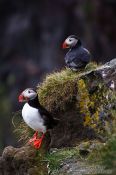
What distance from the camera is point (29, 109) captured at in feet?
41.7

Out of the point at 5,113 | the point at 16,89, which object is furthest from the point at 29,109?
the point at 16,89

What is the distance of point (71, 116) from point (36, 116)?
2.47 feet

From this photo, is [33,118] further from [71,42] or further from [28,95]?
[71,42]

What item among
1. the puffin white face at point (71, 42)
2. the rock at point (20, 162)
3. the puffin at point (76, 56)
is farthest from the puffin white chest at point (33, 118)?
the puffin white face at point (71, 42)

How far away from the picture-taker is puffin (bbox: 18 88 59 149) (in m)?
12.7

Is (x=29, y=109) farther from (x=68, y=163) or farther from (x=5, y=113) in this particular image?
(x=5, y=113)

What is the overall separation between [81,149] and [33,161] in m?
0.73

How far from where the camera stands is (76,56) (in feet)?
46.0

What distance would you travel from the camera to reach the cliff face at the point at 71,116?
493 inches

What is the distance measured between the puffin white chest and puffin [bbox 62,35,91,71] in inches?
51.5

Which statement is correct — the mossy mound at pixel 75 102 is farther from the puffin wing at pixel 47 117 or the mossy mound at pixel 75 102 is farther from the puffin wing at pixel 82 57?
the puffin wing at pixel 47 117

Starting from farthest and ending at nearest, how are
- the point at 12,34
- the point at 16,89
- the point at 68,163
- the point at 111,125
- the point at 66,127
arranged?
the point at 12,34 → the point at 16,89 → the point at 66,127 → the point at 68,163 → the point at 111,125

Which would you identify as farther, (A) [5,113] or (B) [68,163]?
(A) [5,113]

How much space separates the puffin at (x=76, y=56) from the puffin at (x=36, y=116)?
3.56 feet
